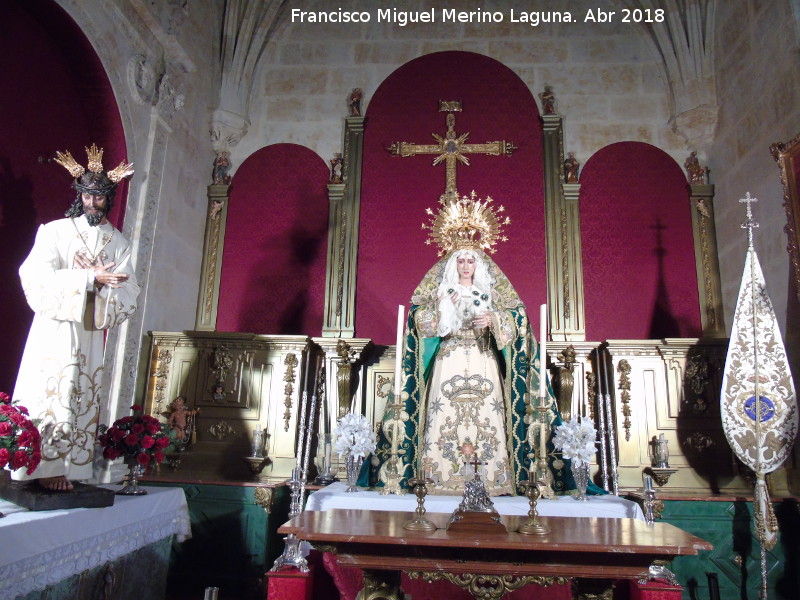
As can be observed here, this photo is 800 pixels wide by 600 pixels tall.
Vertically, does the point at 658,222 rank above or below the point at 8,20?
below

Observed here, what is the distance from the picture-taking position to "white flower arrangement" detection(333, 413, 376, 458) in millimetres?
4871

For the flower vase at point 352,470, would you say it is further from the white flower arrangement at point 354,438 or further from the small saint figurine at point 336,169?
the small saint figurine at point 336,169

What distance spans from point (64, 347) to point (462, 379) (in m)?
2.86

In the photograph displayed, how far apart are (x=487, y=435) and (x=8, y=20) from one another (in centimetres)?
511

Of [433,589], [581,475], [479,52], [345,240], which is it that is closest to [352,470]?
[433,589]

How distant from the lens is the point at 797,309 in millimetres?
5355

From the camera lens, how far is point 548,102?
7.86 meters

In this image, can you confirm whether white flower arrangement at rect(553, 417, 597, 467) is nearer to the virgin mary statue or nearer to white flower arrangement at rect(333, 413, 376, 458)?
the virgin mary statue

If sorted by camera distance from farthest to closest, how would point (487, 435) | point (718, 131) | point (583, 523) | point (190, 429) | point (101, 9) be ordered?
Answer: point (718, 131), point (190, 429), point (101, 9), point (487, 435), point (583, 523)

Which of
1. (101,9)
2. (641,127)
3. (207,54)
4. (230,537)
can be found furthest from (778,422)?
(207,54)

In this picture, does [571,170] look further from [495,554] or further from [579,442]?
[495,554]

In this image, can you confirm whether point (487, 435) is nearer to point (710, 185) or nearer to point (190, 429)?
point (190, 429)

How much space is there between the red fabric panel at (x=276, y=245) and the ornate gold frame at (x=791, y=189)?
4810 millimetres

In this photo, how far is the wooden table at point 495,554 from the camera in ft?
9.08
